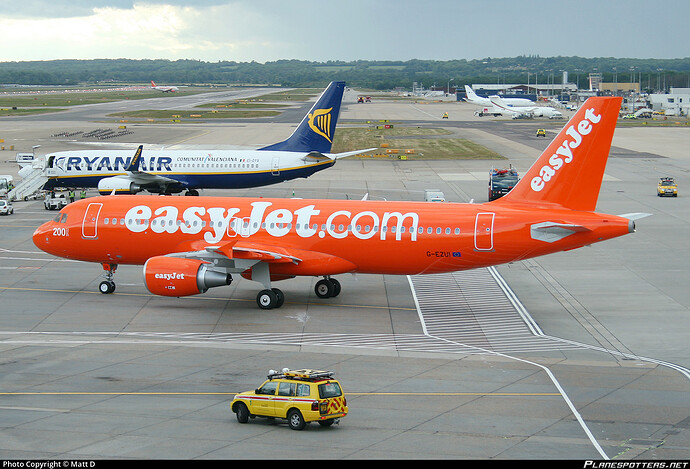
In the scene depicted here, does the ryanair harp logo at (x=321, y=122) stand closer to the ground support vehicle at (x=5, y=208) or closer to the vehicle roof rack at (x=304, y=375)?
the ground support vehicle at (x=5, y=208)

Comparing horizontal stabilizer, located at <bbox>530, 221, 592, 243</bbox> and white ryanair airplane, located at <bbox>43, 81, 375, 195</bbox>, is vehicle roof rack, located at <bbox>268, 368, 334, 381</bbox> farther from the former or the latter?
white ryanair airplane, located at <bbox>43, 81, 375, 195</bbox>

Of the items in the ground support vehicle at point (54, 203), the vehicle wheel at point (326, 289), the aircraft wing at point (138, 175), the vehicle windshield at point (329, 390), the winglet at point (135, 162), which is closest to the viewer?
the vehicle windshield at point (329, 390)

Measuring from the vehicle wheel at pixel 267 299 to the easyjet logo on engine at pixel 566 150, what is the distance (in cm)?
1375

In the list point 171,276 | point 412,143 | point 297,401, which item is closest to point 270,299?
point 171,276

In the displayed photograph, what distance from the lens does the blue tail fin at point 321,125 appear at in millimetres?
70625

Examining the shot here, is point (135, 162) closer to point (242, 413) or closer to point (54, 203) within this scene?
point (54, 203)

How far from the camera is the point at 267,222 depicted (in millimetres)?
42688

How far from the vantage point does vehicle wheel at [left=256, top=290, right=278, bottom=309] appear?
41.4 m

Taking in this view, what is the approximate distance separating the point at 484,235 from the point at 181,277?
1451 cm

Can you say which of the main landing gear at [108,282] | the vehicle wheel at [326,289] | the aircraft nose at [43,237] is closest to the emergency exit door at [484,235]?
the vehicle wheel at [326,289]

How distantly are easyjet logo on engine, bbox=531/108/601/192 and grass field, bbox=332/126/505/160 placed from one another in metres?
74.8

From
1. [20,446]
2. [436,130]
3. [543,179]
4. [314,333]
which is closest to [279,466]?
[20,446]

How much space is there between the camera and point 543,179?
40031mm

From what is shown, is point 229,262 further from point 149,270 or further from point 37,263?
point 37,263
